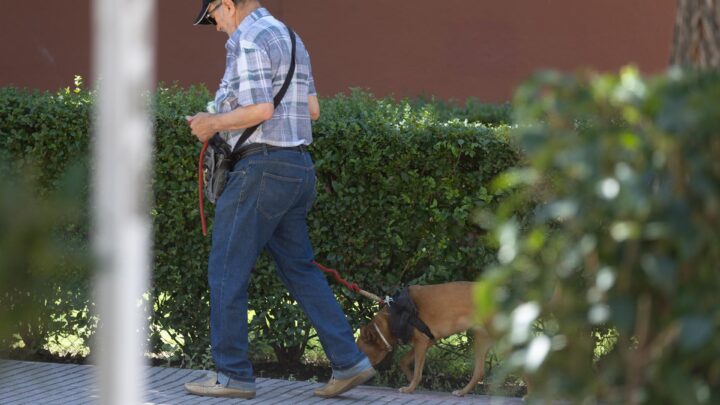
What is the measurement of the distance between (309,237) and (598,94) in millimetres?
3715

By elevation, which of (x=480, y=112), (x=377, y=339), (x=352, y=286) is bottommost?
(x=377, y=339)

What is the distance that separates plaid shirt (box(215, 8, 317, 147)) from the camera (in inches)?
220

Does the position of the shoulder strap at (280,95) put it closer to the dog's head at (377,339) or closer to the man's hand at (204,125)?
the man's hand at (204,125)

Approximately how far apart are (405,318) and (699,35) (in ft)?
9.08

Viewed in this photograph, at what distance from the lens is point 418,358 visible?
20.5 feet

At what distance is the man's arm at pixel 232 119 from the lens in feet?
18.1

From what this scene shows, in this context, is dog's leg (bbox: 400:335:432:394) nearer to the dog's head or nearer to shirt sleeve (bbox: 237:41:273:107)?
the dog's head

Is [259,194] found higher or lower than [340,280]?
higher

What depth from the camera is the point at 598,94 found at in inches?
112

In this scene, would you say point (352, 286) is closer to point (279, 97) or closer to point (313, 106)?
point (313, 106)

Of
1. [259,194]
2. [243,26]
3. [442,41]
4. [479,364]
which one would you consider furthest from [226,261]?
[442,41]

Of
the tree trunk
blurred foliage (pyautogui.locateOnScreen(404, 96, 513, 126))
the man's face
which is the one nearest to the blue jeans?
the man's face

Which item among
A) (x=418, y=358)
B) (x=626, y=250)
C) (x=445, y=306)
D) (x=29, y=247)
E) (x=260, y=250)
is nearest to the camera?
(x=29, y=247)

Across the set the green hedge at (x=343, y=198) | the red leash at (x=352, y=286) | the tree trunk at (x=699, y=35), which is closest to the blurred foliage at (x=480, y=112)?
the green hedge at (x=343, y=198)
